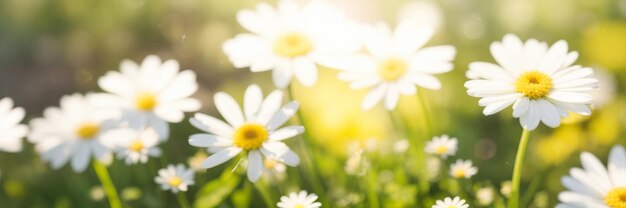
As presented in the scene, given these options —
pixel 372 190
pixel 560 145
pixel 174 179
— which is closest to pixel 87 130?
pixel 174 179

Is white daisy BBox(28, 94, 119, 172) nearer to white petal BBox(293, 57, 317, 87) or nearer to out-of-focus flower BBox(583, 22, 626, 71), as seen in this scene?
white petal BBox(293, 57, 317, 87)

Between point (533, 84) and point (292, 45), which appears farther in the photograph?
point (292, 45)

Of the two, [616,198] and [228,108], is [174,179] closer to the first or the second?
[228,108]

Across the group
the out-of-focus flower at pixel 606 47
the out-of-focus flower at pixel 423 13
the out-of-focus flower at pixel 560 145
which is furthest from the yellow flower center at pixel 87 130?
the out-of-focus flower at pixel 606 47

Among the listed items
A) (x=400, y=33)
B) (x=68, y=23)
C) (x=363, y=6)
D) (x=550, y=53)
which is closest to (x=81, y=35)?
(x=68, y=23)

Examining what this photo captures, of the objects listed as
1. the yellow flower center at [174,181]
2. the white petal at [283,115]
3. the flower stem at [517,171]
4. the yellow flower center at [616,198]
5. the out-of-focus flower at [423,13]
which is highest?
the out-of-focus flower at [423,13]

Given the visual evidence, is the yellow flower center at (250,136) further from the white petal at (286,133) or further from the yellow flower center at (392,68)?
the yellow flower center at (392,68)

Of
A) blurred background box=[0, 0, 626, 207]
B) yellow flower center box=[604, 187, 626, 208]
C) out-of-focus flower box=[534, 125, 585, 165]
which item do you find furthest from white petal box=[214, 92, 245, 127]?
out-of-focus flower box=[534, 125, 585, 165]
